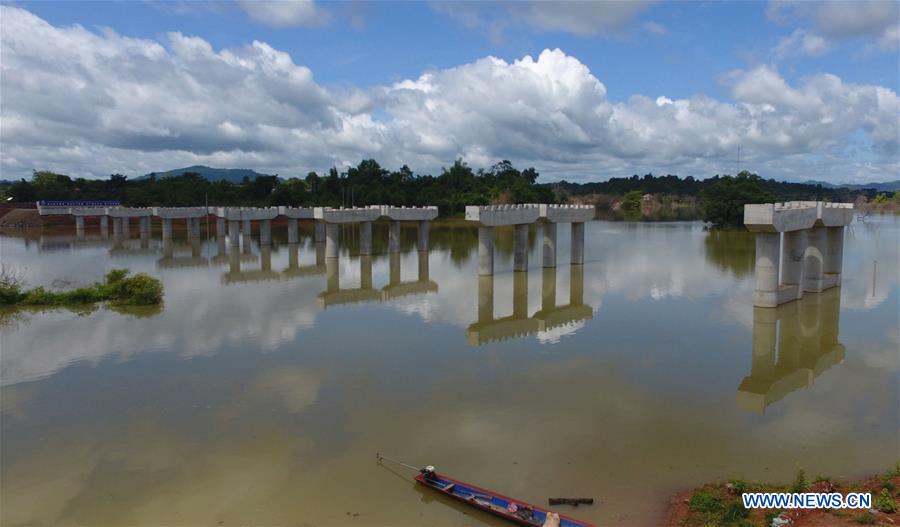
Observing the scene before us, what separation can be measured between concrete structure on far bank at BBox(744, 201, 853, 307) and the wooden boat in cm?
1758

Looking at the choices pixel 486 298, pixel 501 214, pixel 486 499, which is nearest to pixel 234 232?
pixel 501 214

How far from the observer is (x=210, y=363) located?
17.8 metres

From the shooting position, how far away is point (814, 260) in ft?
94.0

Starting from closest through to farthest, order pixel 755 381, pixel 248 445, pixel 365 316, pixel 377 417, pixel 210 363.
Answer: pixel 248 445 → pixel 377 417 → pixel 755 381 → pixel 210 363 → pixel 365 316

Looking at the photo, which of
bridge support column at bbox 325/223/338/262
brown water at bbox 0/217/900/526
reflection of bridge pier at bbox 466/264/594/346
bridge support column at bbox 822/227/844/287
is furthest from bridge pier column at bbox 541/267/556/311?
bridge support column at bbox 325/223/338/262

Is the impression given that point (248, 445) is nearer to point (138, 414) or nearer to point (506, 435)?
point (138, 414)

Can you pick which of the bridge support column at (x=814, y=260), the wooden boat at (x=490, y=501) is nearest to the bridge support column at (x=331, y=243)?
the bridge support column at (x=814, y=260)

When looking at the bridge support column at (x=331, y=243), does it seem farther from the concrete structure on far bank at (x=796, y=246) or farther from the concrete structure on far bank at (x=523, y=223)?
the concrete structure on far bank at (x=796, y=246)

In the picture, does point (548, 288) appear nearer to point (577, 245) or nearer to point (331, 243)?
point (577, 245)

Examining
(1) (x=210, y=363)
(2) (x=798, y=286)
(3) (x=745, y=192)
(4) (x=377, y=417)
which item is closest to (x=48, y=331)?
(1) (x=210, y=363)

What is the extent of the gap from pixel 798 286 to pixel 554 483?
2161 centimetres

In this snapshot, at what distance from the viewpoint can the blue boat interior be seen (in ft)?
29.5

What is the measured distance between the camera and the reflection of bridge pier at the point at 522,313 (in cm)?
2190

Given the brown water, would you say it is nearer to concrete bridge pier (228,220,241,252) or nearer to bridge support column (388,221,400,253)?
bridge support column (388,221,400,253)
